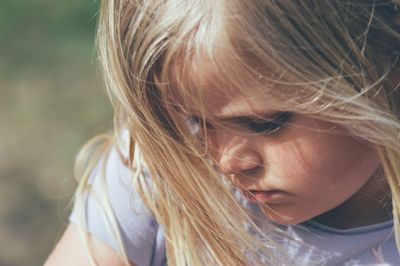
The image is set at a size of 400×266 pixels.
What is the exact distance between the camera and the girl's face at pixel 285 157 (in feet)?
3.67

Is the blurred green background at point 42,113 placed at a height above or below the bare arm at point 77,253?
above

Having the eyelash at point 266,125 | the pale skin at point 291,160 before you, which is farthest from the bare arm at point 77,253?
the eyelash at point 266,125

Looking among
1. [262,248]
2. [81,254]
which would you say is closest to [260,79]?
[262,248]

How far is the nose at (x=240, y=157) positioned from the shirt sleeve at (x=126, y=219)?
27 cm

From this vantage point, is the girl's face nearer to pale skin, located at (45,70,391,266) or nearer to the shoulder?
pale skin, located at (45,70,391,266)

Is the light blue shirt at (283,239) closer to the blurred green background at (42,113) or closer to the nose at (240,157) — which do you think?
the nose at (240,157)

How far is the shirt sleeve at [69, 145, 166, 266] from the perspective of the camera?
55.7 inches

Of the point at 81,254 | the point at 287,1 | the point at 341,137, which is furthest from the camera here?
the point at 81,254

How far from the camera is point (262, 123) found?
1123 millimetres

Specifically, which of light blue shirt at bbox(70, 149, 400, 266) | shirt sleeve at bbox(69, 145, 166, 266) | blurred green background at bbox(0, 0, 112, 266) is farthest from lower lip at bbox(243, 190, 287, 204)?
blurred green background at bbox(0, 0, 112, 266)

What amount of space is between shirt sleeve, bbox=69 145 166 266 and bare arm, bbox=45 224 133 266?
0.05ft

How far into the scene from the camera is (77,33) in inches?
98.7

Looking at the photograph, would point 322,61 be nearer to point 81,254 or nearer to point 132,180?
point 132,180

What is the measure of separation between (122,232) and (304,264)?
0.28m
